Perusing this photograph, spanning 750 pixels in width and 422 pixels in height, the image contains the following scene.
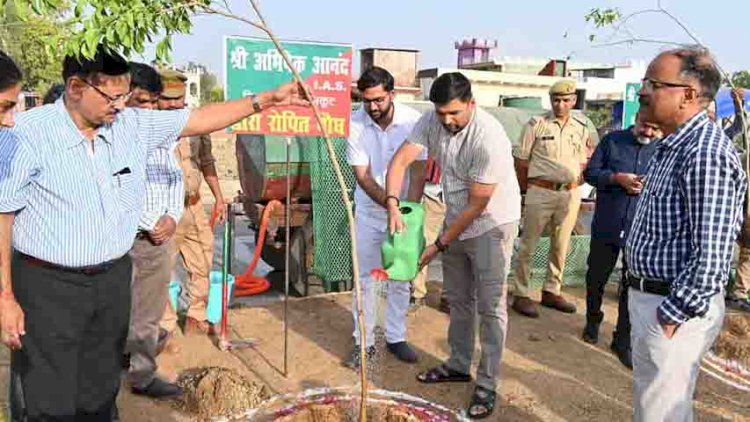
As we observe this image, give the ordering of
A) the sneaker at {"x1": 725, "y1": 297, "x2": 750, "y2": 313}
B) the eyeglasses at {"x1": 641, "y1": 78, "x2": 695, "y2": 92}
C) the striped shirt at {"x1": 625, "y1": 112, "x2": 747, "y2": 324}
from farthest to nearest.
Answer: the sneaker at {"x1": 725, "y1": 297, "x2": 750, "y2": 313}
the eyeglasses at {"x1": 641, "y1": 78, "x2": 695, "y2": 92}
the striped shirt at {"x1": 625, "y1": 112, "x2": 747, "y2": 324}

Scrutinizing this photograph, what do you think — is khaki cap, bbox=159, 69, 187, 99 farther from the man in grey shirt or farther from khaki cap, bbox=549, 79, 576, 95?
khaki cap, bbox=549, 79, 576, 95

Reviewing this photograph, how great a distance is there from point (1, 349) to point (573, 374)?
396 centimetres

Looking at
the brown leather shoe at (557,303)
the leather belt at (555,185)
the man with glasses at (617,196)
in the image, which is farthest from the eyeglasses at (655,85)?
the brown leather shoe at (557,303)

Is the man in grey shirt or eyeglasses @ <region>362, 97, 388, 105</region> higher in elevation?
eyeglasses @ <region>362, 97, 388, 105</region>

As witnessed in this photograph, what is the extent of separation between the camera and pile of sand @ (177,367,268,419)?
3717 millimetres

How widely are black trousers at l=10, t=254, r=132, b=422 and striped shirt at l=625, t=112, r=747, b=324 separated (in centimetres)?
215

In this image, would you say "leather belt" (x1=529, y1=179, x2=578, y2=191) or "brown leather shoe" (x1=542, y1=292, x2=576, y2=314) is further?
"brown leather shoe" (x1=542, y1=292, x2=576, y2=314)

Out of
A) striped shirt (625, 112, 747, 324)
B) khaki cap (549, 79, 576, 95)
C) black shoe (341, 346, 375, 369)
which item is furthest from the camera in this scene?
khaki cap (549, 79, 576, 95)

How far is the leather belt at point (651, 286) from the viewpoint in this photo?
2436 millimetres

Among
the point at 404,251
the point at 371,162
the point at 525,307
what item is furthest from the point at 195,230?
the point at 525,307

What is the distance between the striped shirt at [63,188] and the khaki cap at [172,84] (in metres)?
1.52

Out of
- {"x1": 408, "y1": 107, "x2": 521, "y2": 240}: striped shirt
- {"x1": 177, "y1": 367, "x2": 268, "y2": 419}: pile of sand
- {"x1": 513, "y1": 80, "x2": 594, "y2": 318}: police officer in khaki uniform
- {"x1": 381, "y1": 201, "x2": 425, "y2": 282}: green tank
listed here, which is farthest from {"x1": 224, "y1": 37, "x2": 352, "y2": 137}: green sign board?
{"x1": 513, "y1": 80, "x2": 594, "y2": 318}: police officer in khaki uniform

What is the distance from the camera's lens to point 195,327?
5.02 metres

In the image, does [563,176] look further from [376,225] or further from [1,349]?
[1,349]
